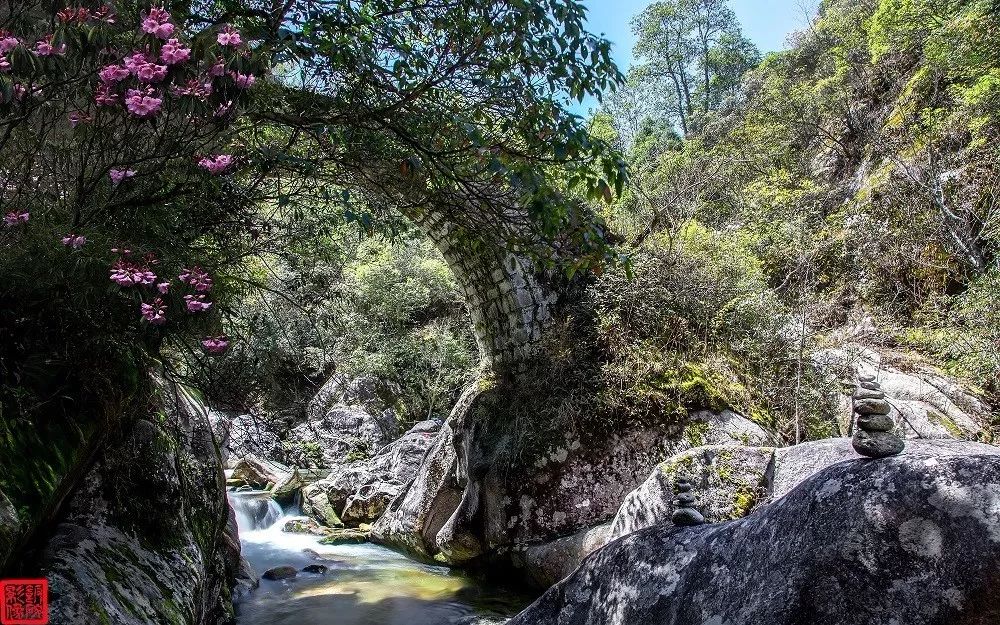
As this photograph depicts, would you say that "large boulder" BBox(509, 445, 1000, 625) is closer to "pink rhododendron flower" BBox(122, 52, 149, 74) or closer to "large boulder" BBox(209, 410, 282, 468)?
"large boulder" BBox(209, 410, 282, 468)

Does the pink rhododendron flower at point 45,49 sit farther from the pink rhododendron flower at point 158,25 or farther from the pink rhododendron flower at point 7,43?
the pink rhododendron flower at point 158,25

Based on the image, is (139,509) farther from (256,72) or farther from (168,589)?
(256,72)

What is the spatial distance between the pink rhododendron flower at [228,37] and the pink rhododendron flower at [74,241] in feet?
2.87

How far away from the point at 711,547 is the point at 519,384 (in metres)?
5.15

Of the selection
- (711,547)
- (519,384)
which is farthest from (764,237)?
(711,547)

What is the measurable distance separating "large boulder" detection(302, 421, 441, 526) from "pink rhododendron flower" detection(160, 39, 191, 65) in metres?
8.00

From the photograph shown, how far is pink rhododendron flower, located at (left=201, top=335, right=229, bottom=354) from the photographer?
247cm

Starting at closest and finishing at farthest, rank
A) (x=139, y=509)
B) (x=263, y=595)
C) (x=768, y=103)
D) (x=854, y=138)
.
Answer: (x=139, y=509) → (x=263, y=595) → (x=854, y=138) → (x=768, y=103)

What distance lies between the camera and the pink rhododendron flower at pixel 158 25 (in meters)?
1.87

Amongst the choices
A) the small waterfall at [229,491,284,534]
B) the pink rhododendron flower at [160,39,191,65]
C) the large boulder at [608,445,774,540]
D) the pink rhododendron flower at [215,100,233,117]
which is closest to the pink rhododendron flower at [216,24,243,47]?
the pink rhododendron flower at [160,39,191,65]

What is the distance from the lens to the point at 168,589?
3.01 m

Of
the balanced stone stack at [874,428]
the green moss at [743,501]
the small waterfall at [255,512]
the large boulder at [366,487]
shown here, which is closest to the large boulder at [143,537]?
the balanced stone stack at [874,428]

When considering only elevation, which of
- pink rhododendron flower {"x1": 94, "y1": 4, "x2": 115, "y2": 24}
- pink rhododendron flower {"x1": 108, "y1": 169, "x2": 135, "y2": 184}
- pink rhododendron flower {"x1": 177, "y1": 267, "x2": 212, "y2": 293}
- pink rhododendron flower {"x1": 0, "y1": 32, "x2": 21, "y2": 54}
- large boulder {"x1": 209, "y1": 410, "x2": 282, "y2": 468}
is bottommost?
large boulder {"x1": 209, "y1": 410, "x2": 282, "y2": 468}

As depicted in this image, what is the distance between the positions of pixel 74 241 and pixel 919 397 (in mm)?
8380
